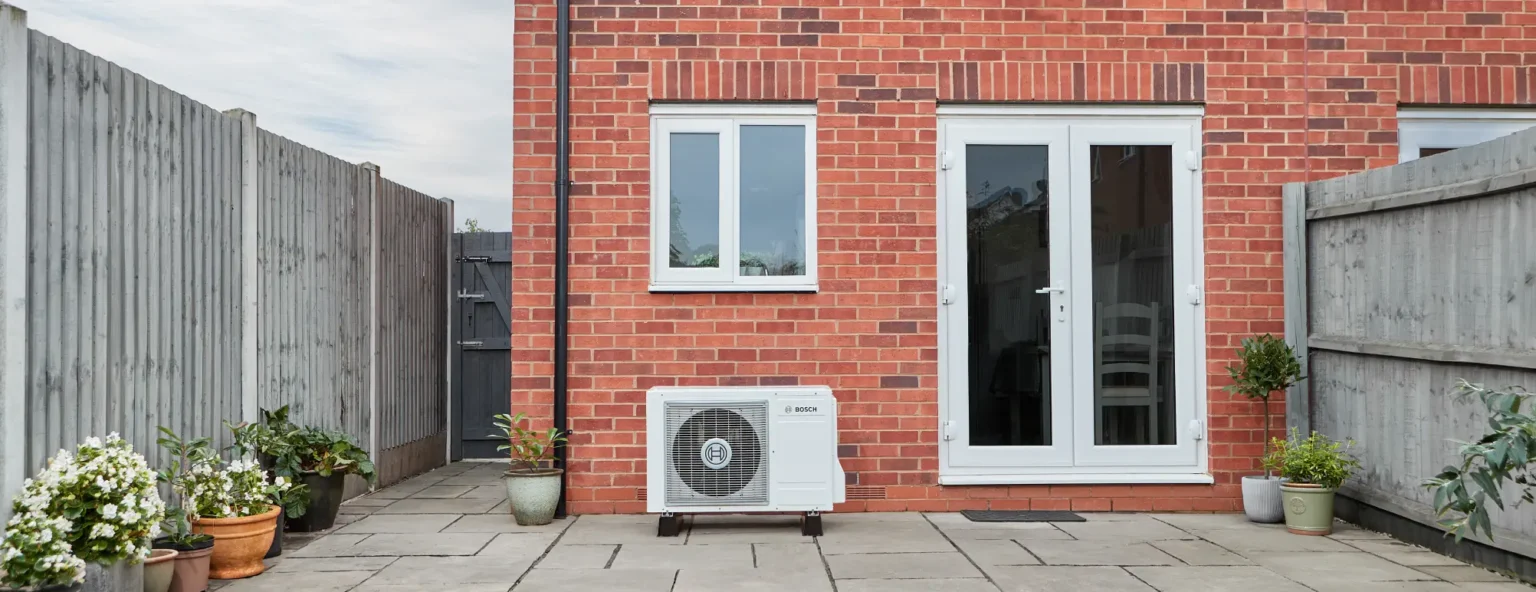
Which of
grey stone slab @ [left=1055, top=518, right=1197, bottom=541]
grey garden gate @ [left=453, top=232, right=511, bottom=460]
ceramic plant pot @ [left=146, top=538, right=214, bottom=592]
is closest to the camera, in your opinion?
ceramic plant pot @ [left=146, top=538, right=214, bottom=592]

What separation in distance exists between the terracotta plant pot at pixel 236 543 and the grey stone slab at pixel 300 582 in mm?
64

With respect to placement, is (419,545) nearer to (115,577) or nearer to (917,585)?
(115,577)

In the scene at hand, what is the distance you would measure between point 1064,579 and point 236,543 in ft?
10.3

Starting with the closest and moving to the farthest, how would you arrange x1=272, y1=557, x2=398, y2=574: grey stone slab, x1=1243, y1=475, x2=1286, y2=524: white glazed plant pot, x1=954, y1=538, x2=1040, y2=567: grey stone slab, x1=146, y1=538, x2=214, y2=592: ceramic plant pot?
1. x1=146, y1=538, x2=214, y2=592: ceramic plant pot
2. x1=272, y1=557, x2=398, y2=574: grey stone slab
3. x1=954, y1=538, x2=1040, y2=567: grey stone slab
4. x1=1243, y1=475, x2=1286, y2=524: white glazed plant pot

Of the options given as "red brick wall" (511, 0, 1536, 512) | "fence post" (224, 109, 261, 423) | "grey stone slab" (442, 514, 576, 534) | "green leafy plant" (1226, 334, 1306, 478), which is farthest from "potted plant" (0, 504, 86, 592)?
"green leafy plant" (1226, 334, 1306, 478)

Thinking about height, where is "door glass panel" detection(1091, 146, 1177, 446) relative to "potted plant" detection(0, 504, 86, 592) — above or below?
above

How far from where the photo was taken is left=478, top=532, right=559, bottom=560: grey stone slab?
4.82 metres

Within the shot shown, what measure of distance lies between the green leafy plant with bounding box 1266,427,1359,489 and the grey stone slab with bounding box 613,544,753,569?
2.58m

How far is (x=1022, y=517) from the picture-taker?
5.70 meters

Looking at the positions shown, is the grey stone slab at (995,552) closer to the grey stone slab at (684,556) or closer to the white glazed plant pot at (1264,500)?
the grey stone slab at (684,556)

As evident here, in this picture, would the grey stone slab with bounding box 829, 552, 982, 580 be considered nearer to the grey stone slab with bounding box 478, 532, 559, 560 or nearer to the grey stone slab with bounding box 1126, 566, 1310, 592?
the grey stone slab with bounding box 1126, 566, 1310, 592

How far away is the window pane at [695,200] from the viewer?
5.84 metres

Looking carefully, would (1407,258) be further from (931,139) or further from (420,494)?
(420,494)

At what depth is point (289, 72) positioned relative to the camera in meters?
10.3
